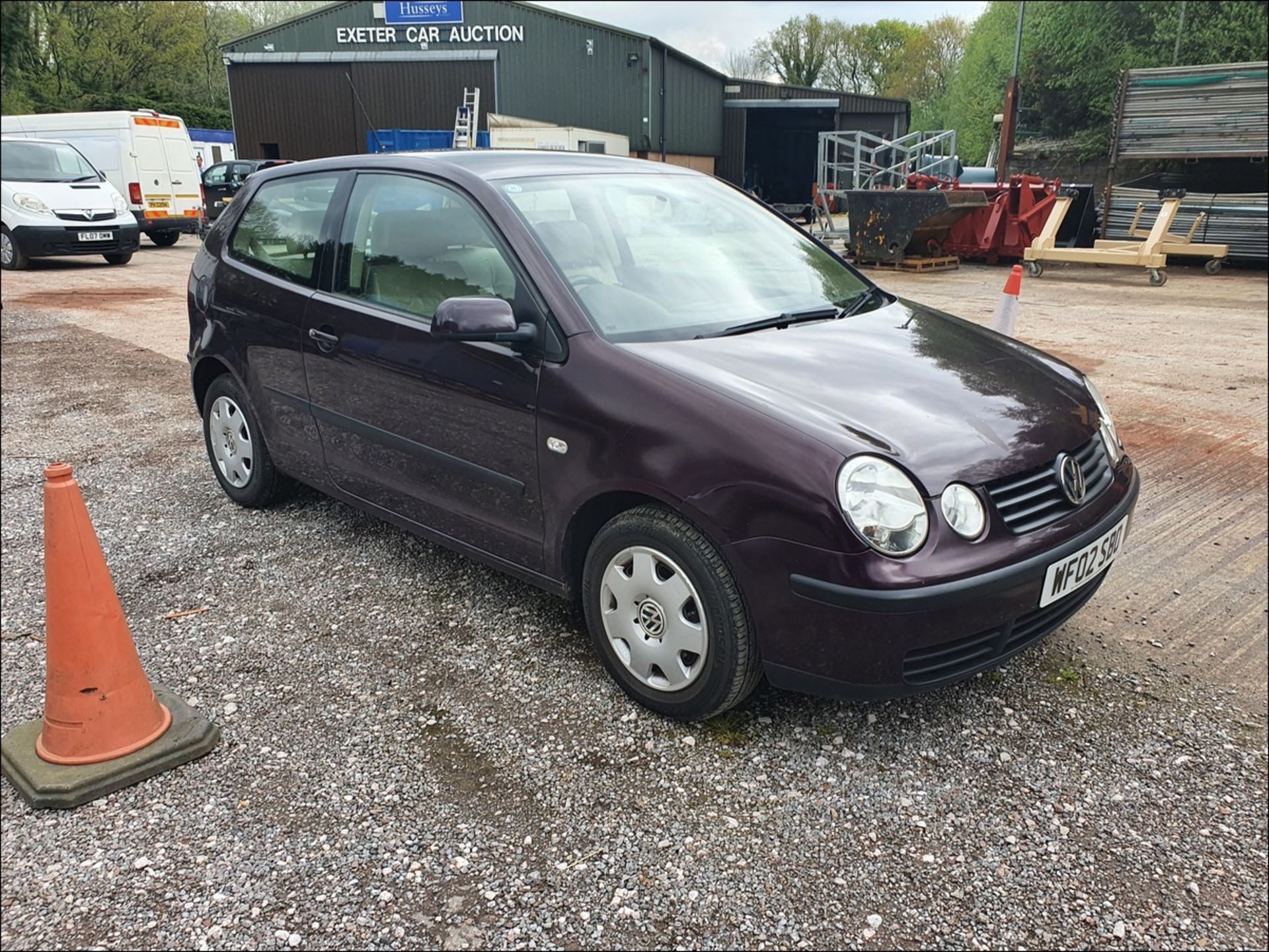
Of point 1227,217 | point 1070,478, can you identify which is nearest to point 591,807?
point 1070,478

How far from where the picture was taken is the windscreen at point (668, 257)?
10.1ft

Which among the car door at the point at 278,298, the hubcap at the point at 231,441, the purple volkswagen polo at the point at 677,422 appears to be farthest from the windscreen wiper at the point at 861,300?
the hubcap at the point at 231,441

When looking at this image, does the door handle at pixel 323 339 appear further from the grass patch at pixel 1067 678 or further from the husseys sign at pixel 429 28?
the husseys sign at pixel 429 28

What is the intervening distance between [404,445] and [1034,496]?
2.16 m

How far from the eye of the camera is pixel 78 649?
8.74 ft

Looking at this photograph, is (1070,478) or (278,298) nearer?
(1070,478)

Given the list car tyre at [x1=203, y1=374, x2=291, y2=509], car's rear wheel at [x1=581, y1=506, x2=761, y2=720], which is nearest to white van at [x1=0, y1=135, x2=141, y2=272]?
car tyre at [x1=203, y1=374, x2=291, y2=509]

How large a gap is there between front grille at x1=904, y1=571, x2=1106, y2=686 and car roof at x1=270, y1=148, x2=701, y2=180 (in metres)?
2.16

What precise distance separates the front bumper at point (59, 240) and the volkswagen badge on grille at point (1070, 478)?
14042 mm

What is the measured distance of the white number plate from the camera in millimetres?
2615

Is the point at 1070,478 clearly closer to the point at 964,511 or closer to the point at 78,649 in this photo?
the point at 964,511

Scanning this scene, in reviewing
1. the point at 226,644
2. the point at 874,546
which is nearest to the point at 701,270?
the point at 874,546

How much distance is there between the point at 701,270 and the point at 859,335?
61 cm

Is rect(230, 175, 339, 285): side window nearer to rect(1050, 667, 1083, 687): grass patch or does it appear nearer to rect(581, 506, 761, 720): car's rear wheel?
rect(581, 506, 761, 720): car's rear wheel
